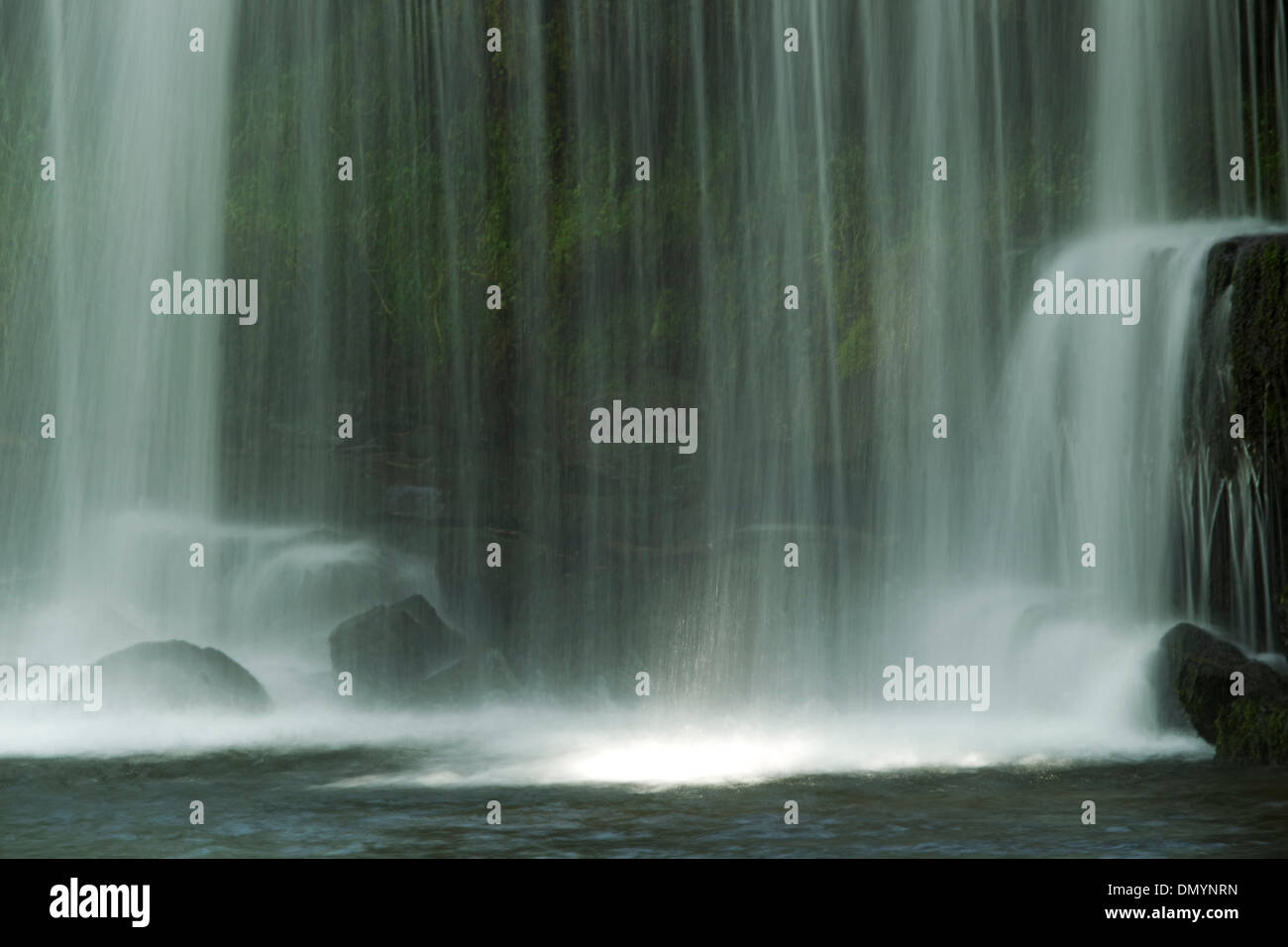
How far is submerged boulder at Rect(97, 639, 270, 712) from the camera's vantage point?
18.6 metres

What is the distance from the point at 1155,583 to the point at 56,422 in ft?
45.4

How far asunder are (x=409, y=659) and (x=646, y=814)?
7618 mm

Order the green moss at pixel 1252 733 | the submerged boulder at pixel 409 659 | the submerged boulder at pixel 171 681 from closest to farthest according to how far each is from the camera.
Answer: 1. the green moss at pixel 1252 733
2. the submerged boulder at pixel 171 681
3. the submerged boulder at pixel 409 659

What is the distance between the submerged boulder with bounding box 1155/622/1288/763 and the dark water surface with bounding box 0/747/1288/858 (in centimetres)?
37

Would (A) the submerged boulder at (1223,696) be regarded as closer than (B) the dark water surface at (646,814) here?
No

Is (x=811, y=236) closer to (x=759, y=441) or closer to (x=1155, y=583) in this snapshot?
(x=759, y=441)

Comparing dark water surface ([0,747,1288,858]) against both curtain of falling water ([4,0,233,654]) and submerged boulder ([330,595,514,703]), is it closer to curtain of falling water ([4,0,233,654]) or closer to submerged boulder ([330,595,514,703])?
submerged boulder ([330,595,514,703])

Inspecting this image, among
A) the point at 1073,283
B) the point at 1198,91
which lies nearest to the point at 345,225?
the point at 1073,283

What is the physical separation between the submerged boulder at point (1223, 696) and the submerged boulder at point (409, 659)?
26.7 feet

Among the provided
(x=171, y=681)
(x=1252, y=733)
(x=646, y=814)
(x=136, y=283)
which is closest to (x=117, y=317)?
(x=136, y=283)

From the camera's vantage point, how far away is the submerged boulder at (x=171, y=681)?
1864 cm

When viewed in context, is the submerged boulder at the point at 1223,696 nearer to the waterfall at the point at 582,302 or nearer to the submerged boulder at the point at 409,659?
the waterfall at the point at 582,302

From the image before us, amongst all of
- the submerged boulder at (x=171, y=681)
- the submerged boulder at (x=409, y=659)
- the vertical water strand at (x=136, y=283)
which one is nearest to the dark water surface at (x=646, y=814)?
the submerged boulder at (x=171, y=681)

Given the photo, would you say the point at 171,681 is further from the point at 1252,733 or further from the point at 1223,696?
the point at 1252,733
